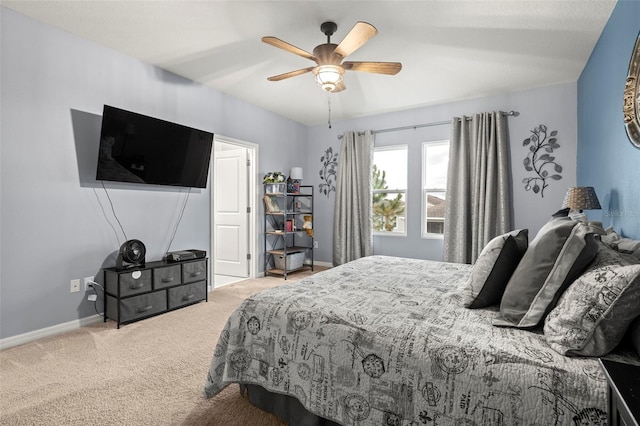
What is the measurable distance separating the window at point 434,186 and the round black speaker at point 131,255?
3.77m

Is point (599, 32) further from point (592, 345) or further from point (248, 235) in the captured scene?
point (248, 235)

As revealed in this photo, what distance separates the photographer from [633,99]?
1925 mm

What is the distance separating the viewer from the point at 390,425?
1248 mm

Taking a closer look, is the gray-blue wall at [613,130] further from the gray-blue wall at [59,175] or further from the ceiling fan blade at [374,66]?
the gray-blue wall at [59,175]

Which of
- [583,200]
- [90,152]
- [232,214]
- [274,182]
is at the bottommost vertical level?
[232,214]

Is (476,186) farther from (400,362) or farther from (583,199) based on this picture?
(400,362)

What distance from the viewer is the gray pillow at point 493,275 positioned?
1638 mm

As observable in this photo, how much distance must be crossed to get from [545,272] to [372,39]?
243cm

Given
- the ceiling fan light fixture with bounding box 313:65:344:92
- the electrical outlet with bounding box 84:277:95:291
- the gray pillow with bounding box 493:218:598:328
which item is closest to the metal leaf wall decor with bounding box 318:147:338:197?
the ceiling fan light fixture with bounding box 313:65:344:92

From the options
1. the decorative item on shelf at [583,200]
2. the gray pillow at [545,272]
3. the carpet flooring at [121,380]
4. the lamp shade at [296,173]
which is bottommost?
the carpet flooring at [121,380]

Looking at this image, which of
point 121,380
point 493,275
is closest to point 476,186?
point 493,275

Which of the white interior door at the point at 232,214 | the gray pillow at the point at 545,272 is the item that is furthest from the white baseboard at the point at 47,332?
the gray pillow at the point at 545,272

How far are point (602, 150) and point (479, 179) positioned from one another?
1526 mm

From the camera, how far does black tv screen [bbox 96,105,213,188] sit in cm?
297
